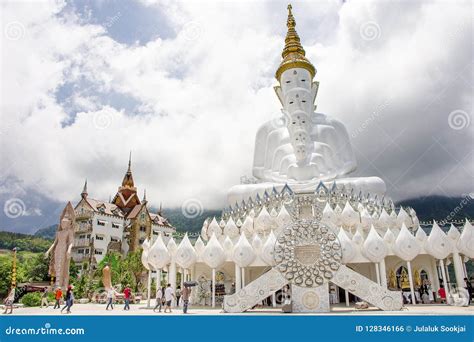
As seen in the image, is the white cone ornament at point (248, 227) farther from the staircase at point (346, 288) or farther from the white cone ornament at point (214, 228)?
the staircase at point (346, 288)

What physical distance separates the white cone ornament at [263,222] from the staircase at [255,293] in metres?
10.5

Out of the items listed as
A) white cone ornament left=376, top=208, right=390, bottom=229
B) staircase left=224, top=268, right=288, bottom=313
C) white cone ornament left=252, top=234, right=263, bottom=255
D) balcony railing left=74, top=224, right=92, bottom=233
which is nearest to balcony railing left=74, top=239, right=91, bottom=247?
balcony railing left=74, top=224, right=92, bottom=233

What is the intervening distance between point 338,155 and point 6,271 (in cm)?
3448

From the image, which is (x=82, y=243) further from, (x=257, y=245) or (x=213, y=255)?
(x=257, y=245)

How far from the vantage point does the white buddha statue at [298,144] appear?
104ft

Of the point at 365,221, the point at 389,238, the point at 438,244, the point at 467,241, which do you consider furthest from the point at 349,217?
the point at 467,241

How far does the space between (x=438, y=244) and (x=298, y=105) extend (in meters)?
18.2

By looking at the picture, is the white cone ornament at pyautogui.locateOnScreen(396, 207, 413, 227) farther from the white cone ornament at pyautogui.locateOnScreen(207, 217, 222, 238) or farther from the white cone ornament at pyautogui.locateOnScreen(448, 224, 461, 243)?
the white cone ornament at pyautogui.locateOnScreen(207, 217, 222, 238)

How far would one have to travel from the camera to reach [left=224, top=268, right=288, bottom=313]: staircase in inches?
579

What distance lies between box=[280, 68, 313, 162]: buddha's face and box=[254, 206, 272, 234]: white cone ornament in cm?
833

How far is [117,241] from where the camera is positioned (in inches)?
2210

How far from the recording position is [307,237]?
48.4 ft

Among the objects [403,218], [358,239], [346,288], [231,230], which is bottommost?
[346,288]
